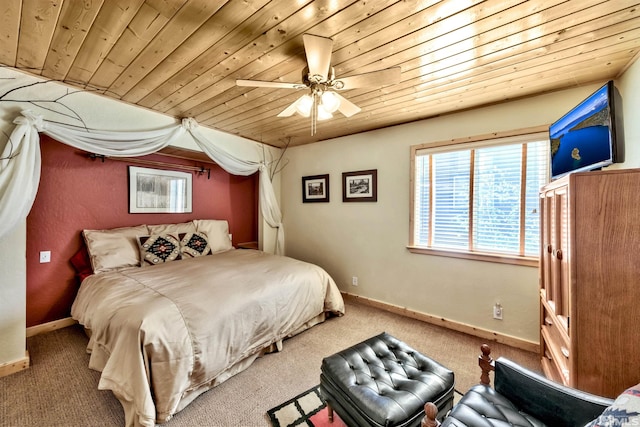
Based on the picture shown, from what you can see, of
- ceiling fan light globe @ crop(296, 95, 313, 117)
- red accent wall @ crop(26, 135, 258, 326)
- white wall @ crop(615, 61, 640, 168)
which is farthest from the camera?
red accent wall @ crop(26, 135, 258, 326)

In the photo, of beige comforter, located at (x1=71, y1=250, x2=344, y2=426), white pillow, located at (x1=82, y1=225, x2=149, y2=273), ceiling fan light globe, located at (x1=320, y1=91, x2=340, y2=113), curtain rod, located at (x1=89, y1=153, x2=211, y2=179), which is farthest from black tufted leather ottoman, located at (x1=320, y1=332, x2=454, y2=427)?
curtain rod, located at (x1=89, y1=153, x2=211, y2=179)

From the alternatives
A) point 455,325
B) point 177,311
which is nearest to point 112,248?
point 177,311

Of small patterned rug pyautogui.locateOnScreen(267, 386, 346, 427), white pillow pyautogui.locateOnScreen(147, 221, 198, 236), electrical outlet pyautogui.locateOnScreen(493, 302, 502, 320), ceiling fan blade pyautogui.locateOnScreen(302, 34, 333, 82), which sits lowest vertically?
small patterned rug pyautogui.locateOnScreen(267, 386, 346, 427)

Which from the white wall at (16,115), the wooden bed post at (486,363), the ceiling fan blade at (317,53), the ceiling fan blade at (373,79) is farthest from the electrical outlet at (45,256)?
the wooden bed post at (486,363)

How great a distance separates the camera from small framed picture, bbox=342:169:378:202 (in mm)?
3268

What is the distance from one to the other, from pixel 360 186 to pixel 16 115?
3336 mm

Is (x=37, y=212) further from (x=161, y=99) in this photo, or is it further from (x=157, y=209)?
(x=161, y=99)

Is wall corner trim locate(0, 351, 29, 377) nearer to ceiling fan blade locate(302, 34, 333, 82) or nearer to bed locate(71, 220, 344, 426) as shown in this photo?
bed locate(71, 220, 344, 426)

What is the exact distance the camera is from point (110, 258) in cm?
255

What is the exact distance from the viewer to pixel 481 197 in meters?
2.58

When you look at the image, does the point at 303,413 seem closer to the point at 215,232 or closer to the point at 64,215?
the point at 215,232

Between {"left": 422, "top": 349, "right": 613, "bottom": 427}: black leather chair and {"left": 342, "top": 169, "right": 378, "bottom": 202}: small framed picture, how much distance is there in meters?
2.29

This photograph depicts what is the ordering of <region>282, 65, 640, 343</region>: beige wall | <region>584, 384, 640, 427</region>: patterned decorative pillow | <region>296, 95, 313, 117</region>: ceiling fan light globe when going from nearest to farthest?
<region>584, 384, 640, 427</region>: patterned decorative pillow < <region>296, 95, 313, 117</region>: ceiling fan light globe < <region>282, 65, 640, 343</region>: beige wall

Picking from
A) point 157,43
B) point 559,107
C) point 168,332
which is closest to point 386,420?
point 168,332
